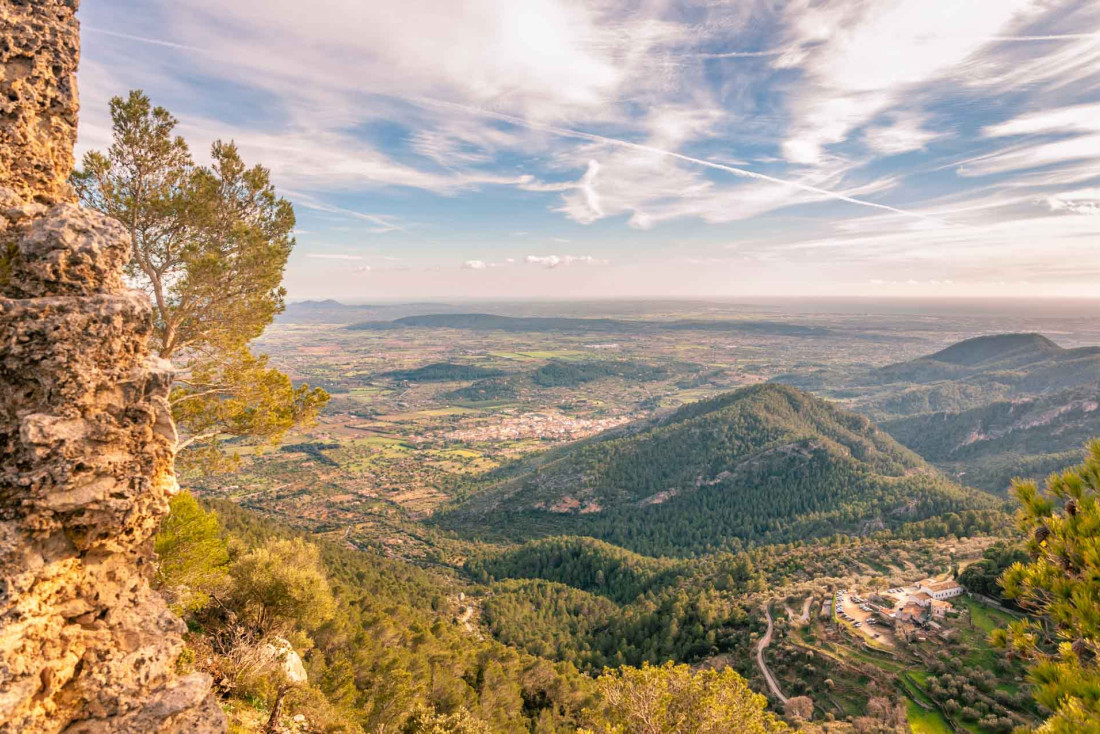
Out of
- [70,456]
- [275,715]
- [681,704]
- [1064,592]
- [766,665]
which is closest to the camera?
[70,456]

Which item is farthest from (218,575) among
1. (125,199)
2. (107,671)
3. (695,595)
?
(695,595)

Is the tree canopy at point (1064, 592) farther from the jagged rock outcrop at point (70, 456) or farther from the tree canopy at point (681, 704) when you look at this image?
the jagged rock outcrop at point (70, 456)

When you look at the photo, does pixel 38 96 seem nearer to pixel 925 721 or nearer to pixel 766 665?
pixel 925 721

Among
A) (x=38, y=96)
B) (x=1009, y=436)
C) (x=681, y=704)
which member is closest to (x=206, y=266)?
(x=38, y=96)

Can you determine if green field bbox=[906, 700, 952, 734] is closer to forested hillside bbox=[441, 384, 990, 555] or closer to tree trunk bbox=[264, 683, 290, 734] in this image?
tree trunk bbox=[264, 683, 290, 734]

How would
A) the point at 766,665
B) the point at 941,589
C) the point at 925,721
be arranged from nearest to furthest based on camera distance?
the point at 925,721
the point at 766,665
the point at 941,589
